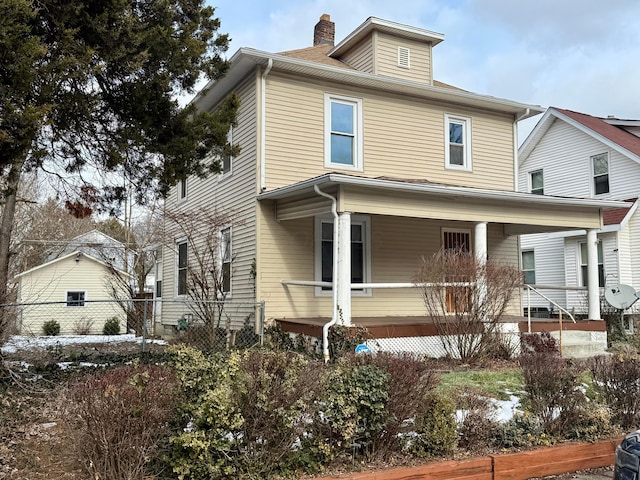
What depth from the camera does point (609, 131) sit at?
20.1m

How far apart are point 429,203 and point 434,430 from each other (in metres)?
6.50

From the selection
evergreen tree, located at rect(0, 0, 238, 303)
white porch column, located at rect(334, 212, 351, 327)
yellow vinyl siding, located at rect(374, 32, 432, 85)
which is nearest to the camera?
evergreen tree, located at rect(0, 0, 238, 303)

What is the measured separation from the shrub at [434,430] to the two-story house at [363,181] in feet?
15.7

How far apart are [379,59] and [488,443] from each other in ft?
33.9

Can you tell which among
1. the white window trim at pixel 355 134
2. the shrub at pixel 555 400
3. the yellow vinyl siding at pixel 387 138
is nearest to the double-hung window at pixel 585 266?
the yellow vinyl siding at pixel 387 138

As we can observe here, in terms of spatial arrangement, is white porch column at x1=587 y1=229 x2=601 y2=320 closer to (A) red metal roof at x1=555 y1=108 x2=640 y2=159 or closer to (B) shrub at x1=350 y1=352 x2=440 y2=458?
(A) red metal roof at x1=555 y1=108 x2=640 y2=159

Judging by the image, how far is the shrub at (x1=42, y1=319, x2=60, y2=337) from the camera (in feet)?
75.9

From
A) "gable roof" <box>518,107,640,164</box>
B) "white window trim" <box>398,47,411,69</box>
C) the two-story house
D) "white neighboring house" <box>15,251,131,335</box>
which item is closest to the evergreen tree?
the two-story house

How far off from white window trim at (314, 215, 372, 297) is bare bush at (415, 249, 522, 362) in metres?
2.82

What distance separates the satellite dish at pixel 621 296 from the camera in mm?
13500

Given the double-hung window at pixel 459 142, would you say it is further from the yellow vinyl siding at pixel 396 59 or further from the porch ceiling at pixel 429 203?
the porch ceiling at pixel 429 203

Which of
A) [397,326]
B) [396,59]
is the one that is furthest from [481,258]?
[396,59]

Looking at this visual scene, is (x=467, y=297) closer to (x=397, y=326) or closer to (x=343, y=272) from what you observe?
(x=397, y=326)

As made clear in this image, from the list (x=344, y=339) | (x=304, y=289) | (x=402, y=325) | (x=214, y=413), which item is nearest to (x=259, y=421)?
(x=214, y=413)
